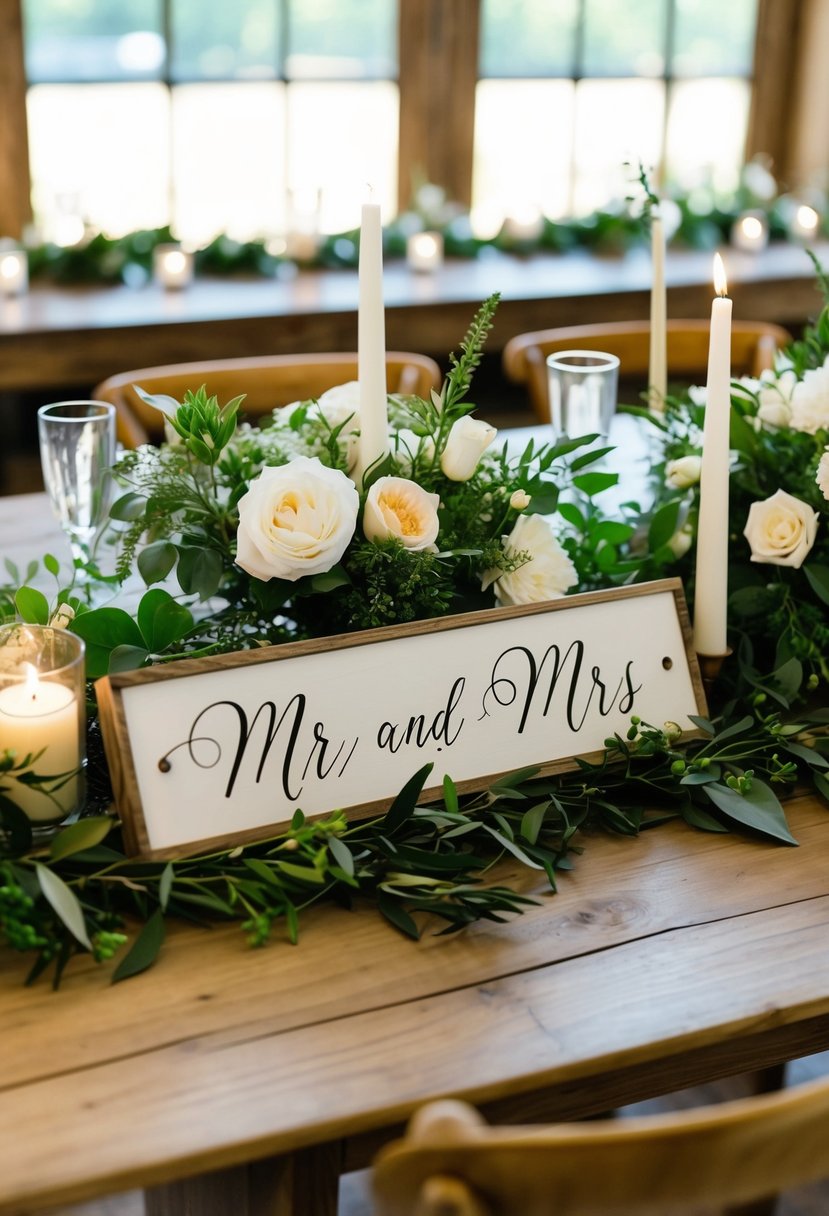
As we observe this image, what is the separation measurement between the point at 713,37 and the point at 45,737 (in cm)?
294

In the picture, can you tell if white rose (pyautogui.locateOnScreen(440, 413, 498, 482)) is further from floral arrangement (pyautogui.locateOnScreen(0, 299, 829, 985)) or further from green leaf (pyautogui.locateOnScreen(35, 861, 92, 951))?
green leaf (pyautogui.locateOnScreen(35, 861, 92, 951))

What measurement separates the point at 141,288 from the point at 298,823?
6.62 ft

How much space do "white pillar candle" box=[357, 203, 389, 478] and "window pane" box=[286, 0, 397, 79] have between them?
2.17m

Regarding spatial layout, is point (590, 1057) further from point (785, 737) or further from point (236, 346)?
point (236, 346)

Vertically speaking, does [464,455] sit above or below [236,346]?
above

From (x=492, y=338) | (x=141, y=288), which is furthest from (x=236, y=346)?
(x=492, y=338)

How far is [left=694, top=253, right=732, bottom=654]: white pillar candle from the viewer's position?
2.99 ft

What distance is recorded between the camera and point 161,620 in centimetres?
86

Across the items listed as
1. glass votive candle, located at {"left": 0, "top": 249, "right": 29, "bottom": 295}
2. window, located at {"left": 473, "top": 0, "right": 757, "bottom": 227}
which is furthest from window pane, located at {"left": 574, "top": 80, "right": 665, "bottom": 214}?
glass votive candle, located at {"left": 0, "top": 249, "right": 29, "bottom": 295}

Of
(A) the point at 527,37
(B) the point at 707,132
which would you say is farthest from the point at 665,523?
(B) the point at 707,132

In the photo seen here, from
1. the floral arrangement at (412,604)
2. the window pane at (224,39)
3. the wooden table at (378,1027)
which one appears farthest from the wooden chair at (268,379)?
the window pane at (224,39)

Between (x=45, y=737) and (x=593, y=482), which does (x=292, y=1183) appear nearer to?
(x=45, y=737)

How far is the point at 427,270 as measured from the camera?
8.96 ft

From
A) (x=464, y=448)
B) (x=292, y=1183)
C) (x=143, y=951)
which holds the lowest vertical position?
(x=292, y=1183)
